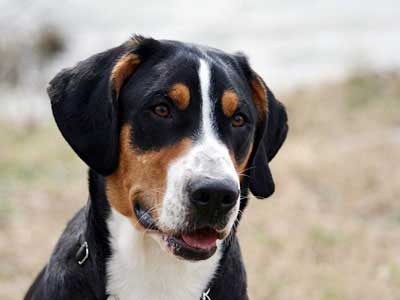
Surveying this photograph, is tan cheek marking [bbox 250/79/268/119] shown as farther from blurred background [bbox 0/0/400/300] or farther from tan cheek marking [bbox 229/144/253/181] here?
blurred background [bbox 0/0/400/300]

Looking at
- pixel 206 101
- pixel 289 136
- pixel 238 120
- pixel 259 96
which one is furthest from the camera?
pixel 289 136

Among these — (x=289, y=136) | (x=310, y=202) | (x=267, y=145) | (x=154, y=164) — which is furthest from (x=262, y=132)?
(x=289, y=136)

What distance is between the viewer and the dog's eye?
3.61m

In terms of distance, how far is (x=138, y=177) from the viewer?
3574 mm

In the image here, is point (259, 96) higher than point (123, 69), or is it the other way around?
point (123, 69)

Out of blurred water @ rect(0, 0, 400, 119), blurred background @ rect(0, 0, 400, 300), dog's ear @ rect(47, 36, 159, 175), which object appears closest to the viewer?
dog's ear @ rect(47, 36, 159, 175)

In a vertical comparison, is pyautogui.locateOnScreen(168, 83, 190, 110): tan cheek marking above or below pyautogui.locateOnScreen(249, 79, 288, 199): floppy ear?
above

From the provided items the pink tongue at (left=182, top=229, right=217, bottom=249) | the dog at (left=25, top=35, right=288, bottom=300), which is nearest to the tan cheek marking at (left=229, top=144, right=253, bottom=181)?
the dog at (left=25, top=35, right=288, bottom=300)

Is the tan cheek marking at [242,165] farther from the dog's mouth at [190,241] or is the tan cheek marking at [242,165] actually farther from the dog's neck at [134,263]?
the dog's neck at [134,263]

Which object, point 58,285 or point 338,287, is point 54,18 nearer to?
point 338,287

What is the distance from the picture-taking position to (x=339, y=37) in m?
16.4

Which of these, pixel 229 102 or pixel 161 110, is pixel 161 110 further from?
pixel 229 102

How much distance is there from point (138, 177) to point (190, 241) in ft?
1.15

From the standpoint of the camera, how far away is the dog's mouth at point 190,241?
11.5ft
